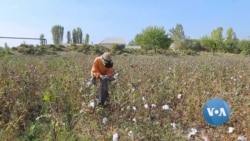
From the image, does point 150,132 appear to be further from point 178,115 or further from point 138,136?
point 178,115

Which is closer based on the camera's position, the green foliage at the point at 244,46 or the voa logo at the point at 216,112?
the voa logo at the point at 216,112

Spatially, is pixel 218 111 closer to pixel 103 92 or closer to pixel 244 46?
pixel 103 92

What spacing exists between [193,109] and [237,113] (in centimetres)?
78

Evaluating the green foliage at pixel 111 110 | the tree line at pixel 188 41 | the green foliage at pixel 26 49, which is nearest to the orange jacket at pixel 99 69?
the green foliage at pixel 111 110

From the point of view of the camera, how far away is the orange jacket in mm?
6117

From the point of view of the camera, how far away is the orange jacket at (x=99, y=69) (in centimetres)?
612

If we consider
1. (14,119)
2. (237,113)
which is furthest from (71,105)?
(237,113)

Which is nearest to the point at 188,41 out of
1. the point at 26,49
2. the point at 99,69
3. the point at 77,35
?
the point at 26,49

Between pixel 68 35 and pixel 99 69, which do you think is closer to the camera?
pixel 99 69

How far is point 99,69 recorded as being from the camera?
6195 millimetres

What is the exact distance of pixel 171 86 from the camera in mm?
6871

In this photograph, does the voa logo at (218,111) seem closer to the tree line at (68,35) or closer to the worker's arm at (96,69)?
the worker's arm at (96,69)

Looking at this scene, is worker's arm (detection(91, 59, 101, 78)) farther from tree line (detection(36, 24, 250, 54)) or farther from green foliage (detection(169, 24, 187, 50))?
green foliage (detection(169, 24, 187, 50))

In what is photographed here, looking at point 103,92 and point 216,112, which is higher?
point 216,112
